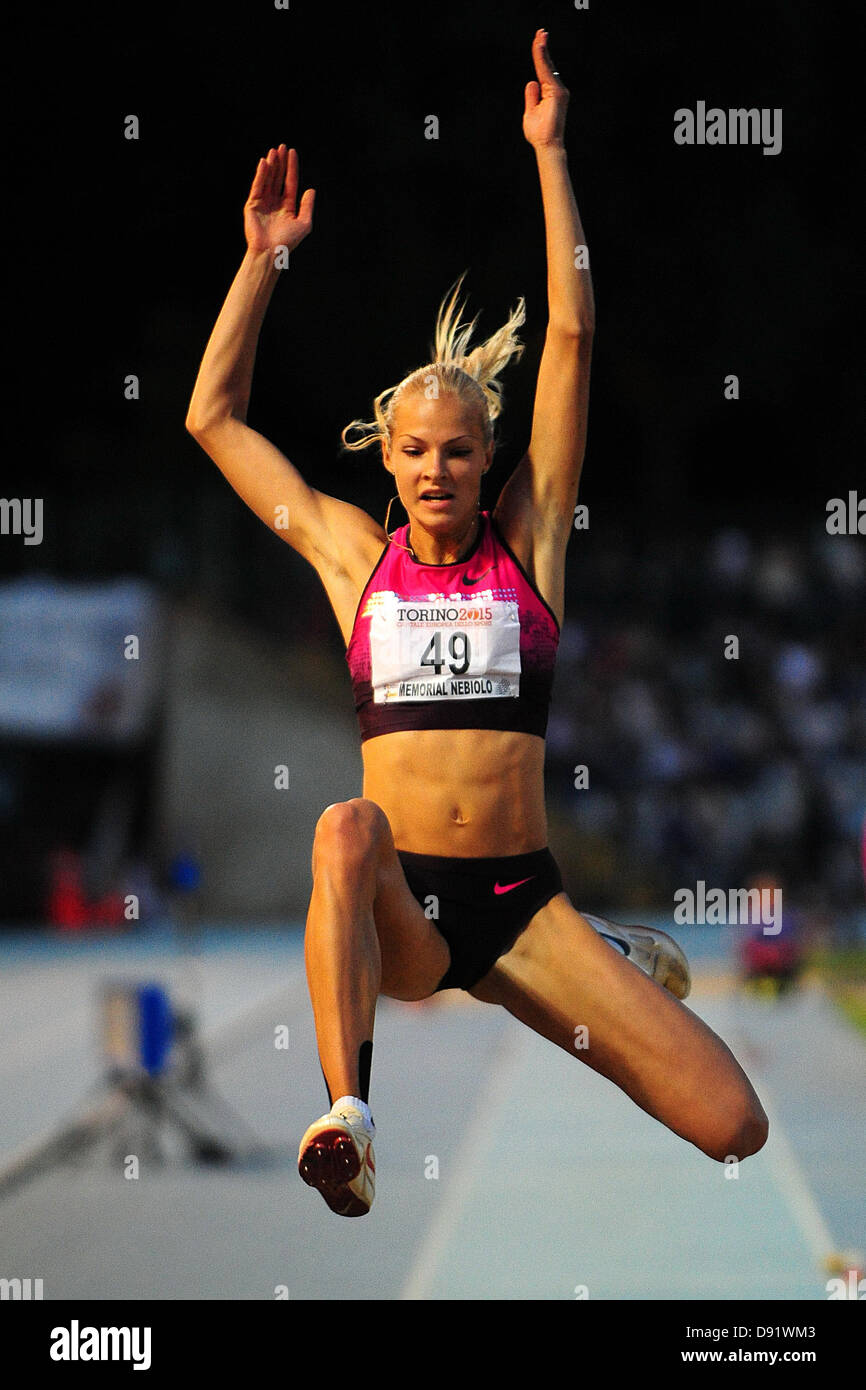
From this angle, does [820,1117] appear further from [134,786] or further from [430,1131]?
[134,786]

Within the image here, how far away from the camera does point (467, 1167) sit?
483 inches

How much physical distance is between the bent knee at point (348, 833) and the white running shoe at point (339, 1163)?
0.62 meters

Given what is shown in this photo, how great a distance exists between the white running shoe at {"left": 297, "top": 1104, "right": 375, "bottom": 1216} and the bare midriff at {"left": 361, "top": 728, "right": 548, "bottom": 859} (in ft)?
3.30

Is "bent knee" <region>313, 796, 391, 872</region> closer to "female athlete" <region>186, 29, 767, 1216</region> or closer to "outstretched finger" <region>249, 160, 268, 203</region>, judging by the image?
"female athlete" <region>186, 29, 767, 1216</region>

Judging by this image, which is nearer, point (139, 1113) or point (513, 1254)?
point (513, 1254)

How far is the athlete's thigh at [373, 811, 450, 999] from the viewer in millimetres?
4469

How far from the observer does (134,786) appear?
82.8 feet

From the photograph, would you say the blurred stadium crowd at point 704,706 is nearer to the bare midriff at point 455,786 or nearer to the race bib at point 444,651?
the bare midriff at point 455,786

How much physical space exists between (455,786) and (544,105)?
6.19 feet

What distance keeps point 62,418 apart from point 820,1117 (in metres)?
12.7
